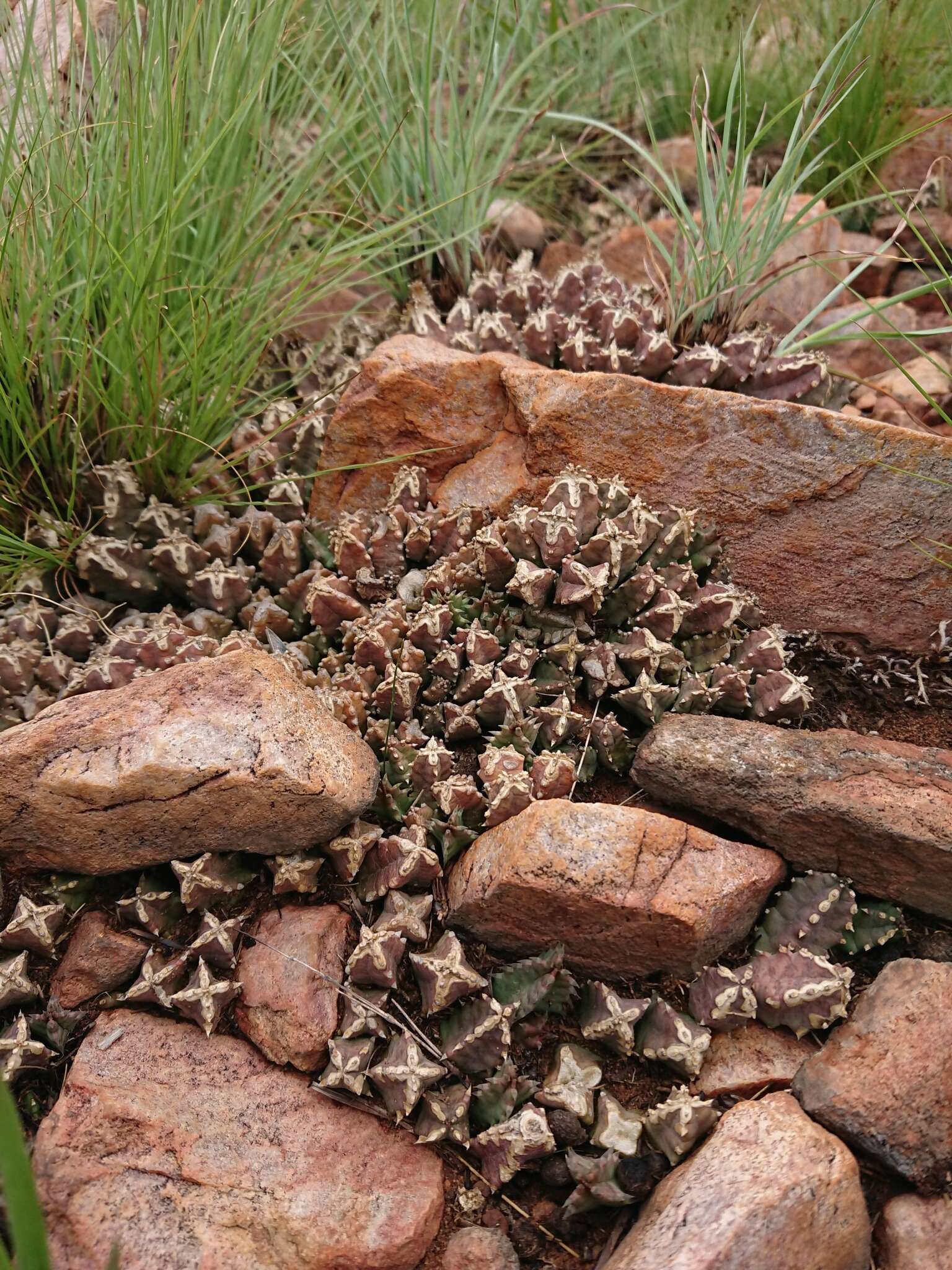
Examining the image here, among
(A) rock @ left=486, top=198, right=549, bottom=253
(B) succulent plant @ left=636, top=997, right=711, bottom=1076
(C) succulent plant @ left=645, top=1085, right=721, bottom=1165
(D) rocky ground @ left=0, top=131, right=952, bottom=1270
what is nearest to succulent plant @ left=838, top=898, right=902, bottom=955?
(D) rocky ground @ left=0, top=131, right=952, bottom=1270

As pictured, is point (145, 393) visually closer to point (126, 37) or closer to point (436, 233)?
point (126, 37)

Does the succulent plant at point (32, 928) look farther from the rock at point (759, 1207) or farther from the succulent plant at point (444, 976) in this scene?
the rock at point (759, 1207)

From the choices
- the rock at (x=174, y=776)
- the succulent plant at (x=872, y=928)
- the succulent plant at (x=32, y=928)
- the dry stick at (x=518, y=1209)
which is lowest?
the dry stick at (x=518, y=1209)

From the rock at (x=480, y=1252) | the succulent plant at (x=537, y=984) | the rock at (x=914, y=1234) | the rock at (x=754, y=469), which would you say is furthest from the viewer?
the rock at (x=754, y=469)

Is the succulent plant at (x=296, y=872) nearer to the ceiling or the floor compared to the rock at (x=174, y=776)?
nearer to the floor

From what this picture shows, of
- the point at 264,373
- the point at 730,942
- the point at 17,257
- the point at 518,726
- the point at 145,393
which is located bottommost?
the point at 730,942

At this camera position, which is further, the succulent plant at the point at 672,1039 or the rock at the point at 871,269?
the rock at the point at 871,269

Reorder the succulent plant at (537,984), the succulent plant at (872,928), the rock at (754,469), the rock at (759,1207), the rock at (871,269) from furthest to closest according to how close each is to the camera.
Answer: the rock at (871,269) → the rock at (754,469) → the succulent plant at (872,928) → the succulent plant at (537,984) → the rock at (759,1207)

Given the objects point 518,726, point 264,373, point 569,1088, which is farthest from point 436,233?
point 569,1088

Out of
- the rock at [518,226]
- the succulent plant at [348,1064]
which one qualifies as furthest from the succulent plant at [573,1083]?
the rock at [518,226]
